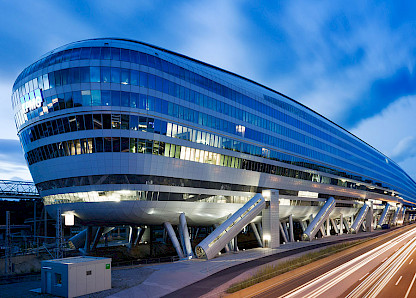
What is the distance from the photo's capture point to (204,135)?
150 feet

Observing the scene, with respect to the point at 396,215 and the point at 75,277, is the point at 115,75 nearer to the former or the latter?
the point at 75,277

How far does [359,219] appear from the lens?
305 ft

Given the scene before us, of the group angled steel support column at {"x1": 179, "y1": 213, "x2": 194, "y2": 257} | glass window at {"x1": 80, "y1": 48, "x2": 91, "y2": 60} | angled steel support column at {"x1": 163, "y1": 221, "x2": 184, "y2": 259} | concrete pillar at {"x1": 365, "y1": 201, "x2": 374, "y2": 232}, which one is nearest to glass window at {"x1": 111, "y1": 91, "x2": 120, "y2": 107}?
glass window at {"x1": 80, "y1": 48, "x2": 91, "y2": 60}

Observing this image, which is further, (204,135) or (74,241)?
(74,241)

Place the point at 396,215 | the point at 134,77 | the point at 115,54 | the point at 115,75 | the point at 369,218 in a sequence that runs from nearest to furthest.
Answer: the point at 115,75
the point at 115,54
the point at 134,77
the point at 369,218
the point at 396,215

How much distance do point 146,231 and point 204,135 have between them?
91.7 feet

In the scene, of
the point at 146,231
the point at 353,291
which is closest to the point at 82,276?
the point at 353,291

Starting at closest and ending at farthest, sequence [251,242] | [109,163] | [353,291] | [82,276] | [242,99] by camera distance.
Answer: [353,291], [82,276], [109,163], [242,99], [251,242]

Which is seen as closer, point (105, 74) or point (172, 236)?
point (105, 74)

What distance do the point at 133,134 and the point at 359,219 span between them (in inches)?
3015

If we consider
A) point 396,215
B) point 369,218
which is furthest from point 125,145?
point 396,215

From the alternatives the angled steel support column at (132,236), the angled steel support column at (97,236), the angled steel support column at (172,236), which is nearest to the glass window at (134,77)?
the angled steel support column at (172,236)

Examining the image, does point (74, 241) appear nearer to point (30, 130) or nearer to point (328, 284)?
point (30, 130)

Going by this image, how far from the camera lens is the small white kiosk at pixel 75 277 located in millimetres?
22672
